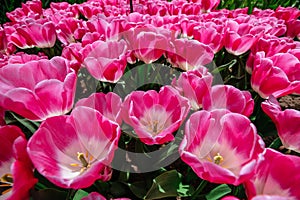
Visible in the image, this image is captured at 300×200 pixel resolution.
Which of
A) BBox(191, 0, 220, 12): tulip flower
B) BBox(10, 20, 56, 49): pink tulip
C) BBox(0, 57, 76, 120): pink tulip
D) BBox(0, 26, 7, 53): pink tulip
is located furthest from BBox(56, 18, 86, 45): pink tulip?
BBox(191, 0, 220, 12): tulip flower

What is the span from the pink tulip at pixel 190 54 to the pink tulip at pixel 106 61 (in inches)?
7.2

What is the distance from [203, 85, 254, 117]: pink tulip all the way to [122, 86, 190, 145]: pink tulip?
0.23 ft

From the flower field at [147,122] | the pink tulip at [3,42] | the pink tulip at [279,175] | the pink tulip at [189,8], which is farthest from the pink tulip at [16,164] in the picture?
the pink tulip at [189,8]

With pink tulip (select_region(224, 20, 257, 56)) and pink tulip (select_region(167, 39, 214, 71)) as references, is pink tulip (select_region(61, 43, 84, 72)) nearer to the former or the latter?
pink tulip (select_region(167, 39, 214, 71))

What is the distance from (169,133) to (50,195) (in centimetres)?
30

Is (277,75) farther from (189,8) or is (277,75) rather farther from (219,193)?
(189,8)

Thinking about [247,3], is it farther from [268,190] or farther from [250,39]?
[268,190]

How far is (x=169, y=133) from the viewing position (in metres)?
0.63

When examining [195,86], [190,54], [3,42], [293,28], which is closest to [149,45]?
[190,54]

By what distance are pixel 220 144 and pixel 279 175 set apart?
138mm

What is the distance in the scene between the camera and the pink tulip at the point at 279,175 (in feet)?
1.72

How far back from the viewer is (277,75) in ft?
2.58

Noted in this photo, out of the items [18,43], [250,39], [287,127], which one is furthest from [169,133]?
[18,43]

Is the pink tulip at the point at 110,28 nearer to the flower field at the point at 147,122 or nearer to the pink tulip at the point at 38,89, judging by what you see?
the flower field at the point at 147,122
